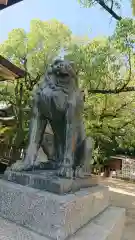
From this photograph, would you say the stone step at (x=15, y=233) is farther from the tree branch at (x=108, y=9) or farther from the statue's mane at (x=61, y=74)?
the tree branch at (x=108, y=9)

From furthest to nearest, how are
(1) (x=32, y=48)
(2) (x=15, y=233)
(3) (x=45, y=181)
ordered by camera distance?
(1) (x=32, y=48)
(3) (x=45, y=181)
(2) (x=15, y=233)

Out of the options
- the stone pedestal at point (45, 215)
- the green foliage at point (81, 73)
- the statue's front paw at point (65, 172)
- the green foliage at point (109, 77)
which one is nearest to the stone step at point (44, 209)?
the stone pedestal at point (45, 215)

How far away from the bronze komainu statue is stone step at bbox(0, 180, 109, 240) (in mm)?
232

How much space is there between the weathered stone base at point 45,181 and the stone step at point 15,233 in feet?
1.03

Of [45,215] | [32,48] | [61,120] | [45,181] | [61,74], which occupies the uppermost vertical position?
[32,48]

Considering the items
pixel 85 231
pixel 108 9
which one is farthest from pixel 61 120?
pixel 108 9

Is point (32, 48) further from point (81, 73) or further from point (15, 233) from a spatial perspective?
point (15, 233)

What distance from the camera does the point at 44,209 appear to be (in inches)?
68.2

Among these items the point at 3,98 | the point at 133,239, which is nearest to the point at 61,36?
the point at 3,98

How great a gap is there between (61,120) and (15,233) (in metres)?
0.99

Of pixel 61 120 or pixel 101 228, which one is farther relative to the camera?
pixel 61 120

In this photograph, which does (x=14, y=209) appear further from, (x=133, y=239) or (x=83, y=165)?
(x=133, y=239)

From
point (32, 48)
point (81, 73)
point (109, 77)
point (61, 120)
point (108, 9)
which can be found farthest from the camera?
point (32, 48)

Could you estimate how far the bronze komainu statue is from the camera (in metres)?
2.16
